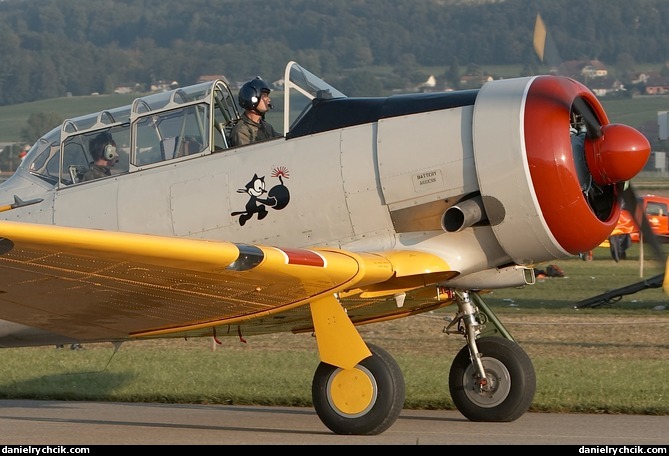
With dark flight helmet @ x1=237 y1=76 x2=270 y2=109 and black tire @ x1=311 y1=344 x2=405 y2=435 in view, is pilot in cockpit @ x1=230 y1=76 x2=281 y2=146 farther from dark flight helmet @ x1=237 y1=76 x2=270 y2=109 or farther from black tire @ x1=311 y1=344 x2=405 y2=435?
black tire @ x1=311 y1=344 x2=405 y2=435

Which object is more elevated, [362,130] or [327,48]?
[327,48]

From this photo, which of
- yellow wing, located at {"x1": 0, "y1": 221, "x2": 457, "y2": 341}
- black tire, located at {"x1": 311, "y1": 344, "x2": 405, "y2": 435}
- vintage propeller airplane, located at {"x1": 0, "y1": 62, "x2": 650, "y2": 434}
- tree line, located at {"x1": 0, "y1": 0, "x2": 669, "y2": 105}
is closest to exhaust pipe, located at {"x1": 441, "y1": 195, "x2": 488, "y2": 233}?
vintage propeller airplane, located at {"x1": 0, "y1": 62, "x2": 650, "y2": 434}

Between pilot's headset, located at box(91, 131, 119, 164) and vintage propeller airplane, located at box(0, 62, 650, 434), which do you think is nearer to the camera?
vintage propeller airplane, located at box(0, 62, 650, 434)

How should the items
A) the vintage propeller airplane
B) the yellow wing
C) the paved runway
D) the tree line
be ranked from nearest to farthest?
the yellow wing → the vintage propeller airplane → the paved runway → the tree line

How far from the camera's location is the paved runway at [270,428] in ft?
25.4

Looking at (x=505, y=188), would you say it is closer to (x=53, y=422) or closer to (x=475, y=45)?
(x=53, y=422)

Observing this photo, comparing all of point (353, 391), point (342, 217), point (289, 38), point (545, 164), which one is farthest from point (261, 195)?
point (289, 38)

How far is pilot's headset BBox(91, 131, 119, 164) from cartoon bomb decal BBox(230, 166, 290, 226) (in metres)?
1.22

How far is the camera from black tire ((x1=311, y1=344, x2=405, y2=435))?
7.77 m

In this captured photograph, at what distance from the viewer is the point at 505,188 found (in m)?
7.88

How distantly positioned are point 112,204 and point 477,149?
299 cm
